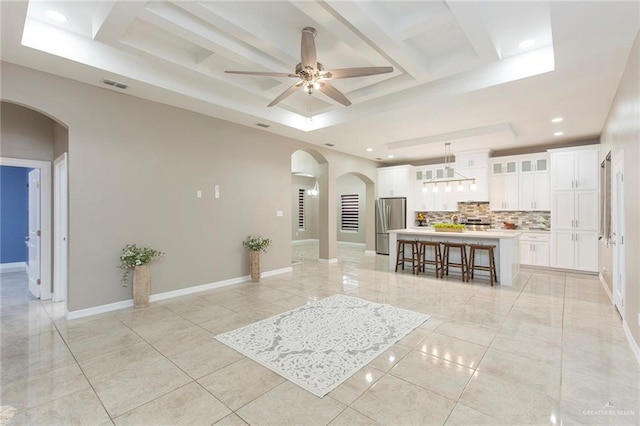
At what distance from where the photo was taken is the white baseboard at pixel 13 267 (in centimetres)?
641

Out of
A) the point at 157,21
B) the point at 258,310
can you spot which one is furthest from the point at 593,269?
the point at 157,21

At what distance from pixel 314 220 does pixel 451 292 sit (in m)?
8.00

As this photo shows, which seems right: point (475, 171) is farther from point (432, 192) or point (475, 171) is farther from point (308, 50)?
point (308, 50)

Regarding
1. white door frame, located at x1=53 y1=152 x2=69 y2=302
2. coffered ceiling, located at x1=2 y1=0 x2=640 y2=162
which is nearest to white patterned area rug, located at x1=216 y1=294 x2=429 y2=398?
white door frame, located at x1=53 y1=152 x2=69 y2=302

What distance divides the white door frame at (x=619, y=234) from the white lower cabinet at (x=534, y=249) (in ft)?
8.74

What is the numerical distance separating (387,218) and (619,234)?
5536 mm

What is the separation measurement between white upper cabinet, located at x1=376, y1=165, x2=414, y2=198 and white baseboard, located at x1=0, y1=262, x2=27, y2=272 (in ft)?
29.9

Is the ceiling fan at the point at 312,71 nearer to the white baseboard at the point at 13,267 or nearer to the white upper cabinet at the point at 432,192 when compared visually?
the white upper cabinet at the point at 432,192

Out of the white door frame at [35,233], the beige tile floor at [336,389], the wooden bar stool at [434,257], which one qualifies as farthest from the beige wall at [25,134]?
the wooden bar stool at [434,257]

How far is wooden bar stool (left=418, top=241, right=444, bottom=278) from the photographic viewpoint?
584 centimetres

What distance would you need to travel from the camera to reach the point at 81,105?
3.74m

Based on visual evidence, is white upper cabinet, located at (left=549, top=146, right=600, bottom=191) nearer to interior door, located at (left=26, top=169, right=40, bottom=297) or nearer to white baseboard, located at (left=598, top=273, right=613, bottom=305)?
white baseboard, located at (left=598, top=273, right=613, bottom=305)

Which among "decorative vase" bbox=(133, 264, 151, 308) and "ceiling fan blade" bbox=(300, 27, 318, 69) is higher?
"ceiling fan blade" bbox=(300, 27, 318, 69)

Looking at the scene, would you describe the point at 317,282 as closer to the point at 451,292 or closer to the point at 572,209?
the point at 451,292
